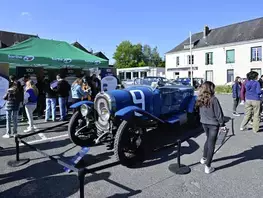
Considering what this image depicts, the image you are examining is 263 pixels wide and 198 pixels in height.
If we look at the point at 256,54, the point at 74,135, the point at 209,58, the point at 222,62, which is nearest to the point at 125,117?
the point at 74,135

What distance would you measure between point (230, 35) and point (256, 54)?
5.31 meters

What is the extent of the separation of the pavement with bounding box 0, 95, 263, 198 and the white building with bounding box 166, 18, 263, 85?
1092 inches

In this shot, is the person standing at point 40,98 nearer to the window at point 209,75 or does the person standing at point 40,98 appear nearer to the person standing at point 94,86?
the person standing at point 94,86

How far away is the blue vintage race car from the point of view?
14.3ft

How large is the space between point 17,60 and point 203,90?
7264mm

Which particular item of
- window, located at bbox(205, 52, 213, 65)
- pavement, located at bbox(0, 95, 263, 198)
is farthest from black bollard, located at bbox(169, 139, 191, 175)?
window, located at bbox(205, 52, 213, 65)

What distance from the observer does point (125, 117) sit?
432 centimetres

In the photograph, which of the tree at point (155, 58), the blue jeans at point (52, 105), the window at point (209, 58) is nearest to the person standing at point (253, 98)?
the blue jeans at point (52, 105)

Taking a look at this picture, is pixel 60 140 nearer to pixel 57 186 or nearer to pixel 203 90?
pixel 57 186

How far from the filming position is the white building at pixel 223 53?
29.6 metres

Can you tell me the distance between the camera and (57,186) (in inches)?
138

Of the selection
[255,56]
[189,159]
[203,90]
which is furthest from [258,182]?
[255,56]

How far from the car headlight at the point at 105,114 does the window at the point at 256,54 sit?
2962 centimetres

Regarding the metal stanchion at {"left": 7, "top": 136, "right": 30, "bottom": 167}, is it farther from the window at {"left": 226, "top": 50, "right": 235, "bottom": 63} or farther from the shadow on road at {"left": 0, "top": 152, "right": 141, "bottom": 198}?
the window at {"left": 226, "top": 50, "right": 235, "bottom": 63}
